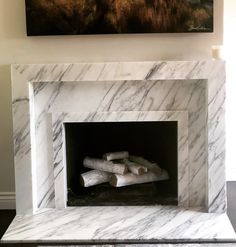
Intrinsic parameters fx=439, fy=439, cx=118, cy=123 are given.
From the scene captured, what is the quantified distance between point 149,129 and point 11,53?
1123 millimetres

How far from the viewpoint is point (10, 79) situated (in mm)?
3037

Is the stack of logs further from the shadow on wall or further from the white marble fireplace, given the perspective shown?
the shadow on wall

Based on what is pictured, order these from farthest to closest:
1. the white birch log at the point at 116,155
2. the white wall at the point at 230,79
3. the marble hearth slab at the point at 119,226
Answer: the white wall at the point at 230,79 → the white birch log at the point at 116,155 → the marble hearth slab at the point at 119,226

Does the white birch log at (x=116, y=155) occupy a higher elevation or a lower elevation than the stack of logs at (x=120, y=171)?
higher

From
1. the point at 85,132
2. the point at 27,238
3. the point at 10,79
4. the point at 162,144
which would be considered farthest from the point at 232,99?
the point at 27,238

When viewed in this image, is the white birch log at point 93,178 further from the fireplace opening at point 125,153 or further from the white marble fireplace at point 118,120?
the white marble fireplace at point 118,120

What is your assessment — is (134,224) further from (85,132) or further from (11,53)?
(11,53)

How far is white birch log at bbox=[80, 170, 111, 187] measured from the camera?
3236mm

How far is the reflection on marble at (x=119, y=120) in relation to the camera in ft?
9.72

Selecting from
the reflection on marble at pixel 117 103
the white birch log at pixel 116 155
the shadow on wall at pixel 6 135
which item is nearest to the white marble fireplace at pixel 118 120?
the reflection on marble at pixel 117 103

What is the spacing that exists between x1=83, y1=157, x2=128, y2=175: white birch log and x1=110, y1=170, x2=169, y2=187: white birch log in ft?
0.13

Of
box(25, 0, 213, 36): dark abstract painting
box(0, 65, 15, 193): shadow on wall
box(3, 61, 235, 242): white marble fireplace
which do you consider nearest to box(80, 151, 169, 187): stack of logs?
box(3, 61, 235, 242): white marble fireplace

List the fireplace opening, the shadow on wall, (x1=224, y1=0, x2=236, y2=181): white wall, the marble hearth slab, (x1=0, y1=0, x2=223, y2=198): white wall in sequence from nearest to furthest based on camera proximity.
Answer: the marble hearth slab, (x1=0, y1=0, x2=223, y2=198): white wall, the shadow on wall, the fireplace opening, (x1=224, y1=0, x2=236, y2=181): white wall

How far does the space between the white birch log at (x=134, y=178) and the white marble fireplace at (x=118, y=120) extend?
213 mm
